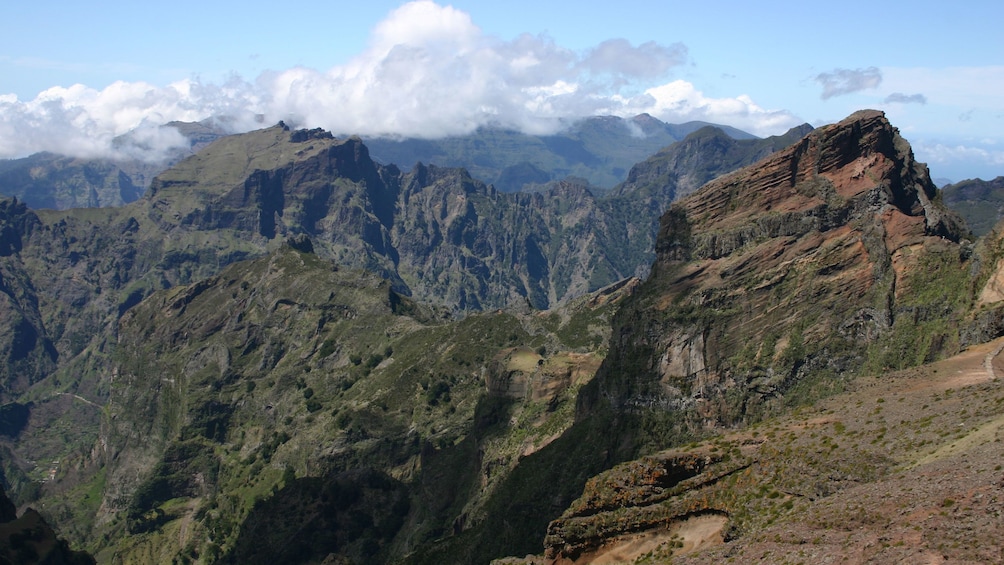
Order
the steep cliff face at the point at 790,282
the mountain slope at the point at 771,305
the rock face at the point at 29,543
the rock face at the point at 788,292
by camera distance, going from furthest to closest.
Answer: the rock face at the point at 29,543, the steep cliff face at the point at 790,282, the mountain slope at the point at 771,305, the rock face at the point at 788,292

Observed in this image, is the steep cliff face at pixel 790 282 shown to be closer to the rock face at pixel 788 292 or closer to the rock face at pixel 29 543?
the rock face at pixel 788 292

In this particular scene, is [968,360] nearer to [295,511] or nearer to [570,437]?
[570,437]

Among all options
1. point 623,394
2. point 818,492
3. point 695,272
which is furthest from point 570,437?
point 818,492

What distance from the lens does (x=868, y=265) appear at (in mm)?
102500

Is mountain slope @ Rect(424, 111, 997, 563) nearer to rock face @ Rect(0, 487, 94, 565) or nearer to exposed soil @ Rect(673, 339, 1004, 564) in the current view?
exposed soil @ Rect(673, 339, 1004, 564)

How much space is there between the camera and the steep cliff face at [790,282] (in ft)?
322

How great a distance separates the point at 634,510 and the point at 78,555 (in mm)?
109204

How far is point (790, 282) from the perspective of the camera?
106 metres

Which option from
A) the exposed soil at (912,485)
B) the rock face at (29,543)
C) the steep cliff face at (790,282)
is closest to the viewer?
the exposed soil at (912,485)

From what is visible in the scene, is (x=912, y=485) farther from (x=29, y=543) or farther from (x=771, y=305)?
(x=29, y=543)

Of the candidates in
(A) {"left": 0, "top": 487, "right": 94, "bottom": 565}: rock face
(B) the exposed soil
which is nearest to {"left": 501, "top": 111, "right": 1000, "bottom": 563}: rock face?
(B) the exposed soil

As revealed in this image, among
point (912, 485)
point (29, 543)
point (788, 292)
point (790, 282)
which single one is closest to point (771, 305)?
point (788, 292)

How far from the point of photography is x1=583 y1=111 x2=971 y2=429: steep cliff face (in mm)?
98125

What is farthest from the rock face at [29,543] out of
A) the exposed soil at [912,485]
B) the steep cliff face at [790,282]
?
the exposed soil at [912,485]
